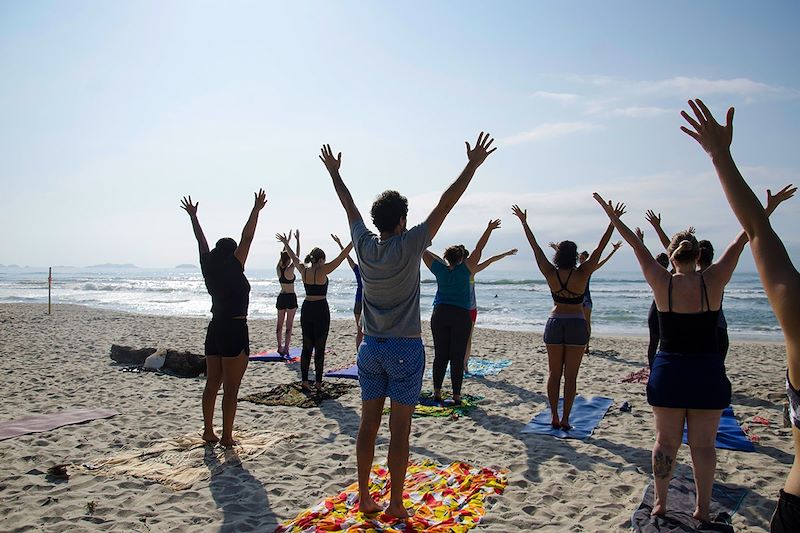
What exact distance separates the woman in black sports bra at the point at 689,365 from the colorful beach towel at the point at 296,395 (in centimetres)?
425

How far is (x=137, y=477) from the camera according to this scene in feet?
13.9

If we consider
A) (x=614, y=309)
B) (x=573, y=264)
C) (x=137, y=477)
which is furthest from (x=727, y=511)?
(x=614, y=309)

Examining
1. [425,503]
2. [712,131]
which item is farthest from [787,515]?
[425,503]

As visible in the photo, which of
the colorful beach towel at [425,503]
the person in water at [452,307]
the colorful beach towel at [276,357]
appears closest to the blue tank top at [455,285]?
the person in water at [452,307]

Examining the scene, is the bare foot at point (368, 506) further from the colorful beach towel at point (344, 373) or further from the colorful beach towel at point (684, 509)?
the colorful beach towel at point (344, 373)

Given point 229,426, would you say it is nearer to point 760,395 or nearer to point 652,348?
point 652,348

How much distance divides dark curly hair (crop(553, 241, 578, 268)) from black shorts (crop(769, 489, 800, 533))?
3.75 metres

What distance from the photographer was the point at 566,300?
5.34 m

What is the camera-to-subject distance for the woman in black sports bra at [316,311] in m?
6.87

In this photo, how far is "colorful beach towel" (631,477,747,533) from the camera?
10.8 ft

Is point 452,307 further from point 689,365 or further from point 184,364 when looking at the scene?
point 184,364

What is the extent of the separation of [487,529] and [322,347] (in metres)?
3.88

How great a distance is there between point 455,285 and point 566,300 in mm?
1403

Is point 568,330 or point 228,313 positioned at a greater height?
point 228,313
